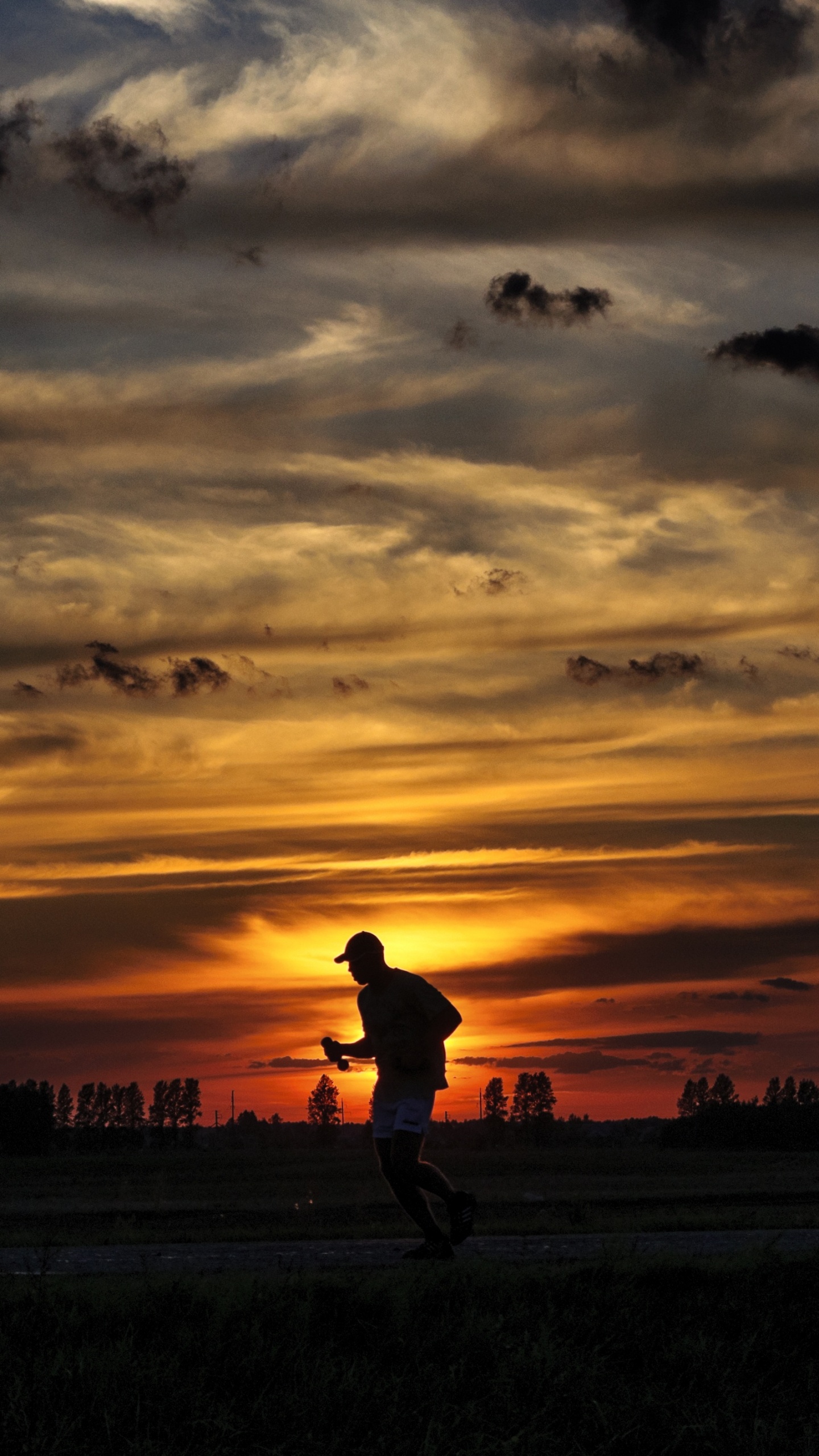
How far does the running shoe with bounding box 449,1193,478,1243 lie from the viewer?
33.0 feet

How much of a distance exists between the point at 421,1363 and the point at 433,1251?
7.97 feet

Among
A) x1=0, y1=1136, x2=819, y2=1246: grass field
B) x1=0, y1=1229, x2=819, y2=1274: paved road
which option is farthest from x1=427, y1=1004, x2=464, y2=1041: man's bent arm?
x1=0, y1=1136, x2=819, y2=1246: grass field

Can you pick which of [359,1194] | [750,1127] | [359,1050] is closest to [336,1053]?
[359,1050]

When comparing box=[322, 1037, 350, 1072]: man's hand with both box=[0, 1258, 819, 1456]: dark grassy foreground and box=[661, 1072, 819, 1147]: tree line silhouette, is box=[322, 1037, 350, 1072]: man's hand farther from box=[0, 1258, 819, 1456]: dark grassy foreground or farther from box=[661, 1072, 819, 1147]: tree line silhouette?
box=[661, 1072, 819, 1147]: tree line silhouette

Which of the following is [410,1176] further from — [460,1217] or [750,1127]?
[750,1127]

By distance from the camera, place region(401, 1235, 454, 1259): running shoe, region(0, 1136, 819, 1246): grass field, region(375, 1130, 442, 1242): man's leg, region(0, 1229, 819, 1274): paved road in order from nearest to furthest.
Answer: region(0, 1229, 819, 1274): paved road < region(401, 1235, 454, 1259): running shoe < region(375, 1130, 442, 1242): man's leg < region(0, 1136, 819, 1246): grass field

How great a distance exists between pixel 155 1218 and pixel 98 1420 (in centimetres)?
2116

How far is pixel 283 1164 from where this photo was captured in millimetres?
87750

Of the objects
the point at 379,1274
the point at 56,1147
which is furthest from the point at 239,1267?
the point at 56,1147

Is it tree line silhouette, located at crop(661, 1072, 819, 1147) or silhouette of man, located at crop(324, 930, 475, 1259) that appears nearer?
silhouette of man, located at crop(324, 930, 475, 1259)

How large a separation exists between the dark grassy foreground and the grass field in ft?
16.6

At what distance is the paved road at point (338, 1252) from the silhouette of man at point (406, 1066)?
1.19 feet

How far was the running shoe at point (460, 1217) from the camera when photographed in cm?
1005

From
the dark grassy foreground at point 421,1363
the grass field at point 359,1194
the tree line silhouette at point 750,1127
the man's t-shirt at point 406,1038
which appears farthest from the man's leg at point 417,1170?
the tree line silhouette at point 750,1127
